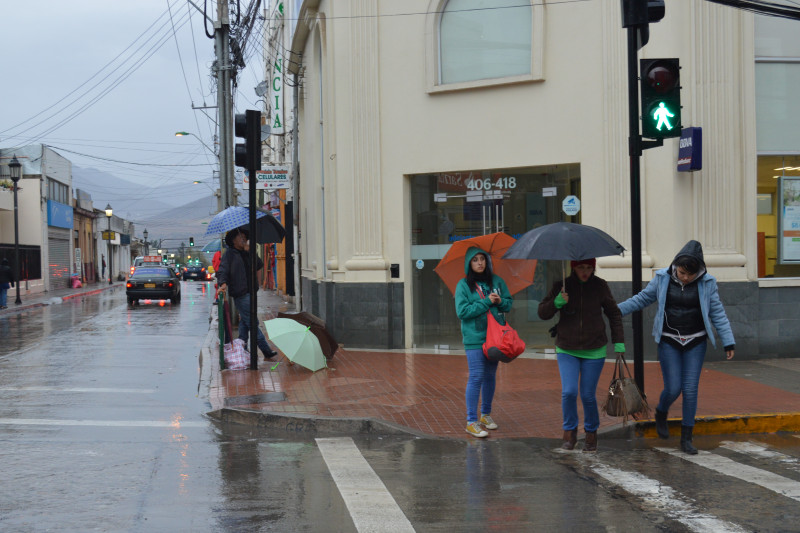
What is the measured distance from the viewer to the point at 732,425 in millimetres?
8148

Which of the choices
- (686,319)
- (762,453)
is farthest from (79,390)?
(762,453)

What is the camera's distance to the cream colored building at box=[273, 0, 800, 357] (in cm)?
1232

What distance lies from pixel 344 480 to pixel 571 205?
7.91 m

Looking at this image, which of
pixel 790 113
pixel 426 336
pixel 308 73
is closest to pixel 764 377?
pixel 790 113

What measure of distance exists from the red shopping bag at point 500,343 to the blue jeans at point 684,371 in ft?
4.31

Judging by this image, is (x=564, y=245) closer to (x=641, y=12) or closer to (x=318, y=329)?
(x=641, y=12)

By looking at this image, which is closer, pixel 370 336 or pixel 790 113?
pixel 790 113

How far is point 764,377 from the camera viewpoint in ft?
35.1

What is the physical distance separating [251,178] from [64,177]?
44980 millimetres

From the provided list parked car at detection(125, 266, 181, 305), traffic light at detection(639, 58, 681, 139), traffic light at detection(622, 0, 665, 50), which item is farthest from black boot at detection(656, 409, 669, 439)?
parked car at detection(125, 266, 181, 305)

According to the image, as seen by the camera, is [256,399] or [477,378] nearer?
[477,378]

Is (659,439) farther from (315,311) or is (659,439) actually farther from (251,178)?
(315,311)

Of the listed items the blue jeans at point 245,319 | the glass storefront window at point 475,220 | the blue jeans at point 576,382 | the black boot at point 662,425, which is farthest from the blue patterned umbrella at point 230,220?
the black boot at point 662,425

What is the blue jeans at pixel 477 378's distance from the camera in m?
7.77
